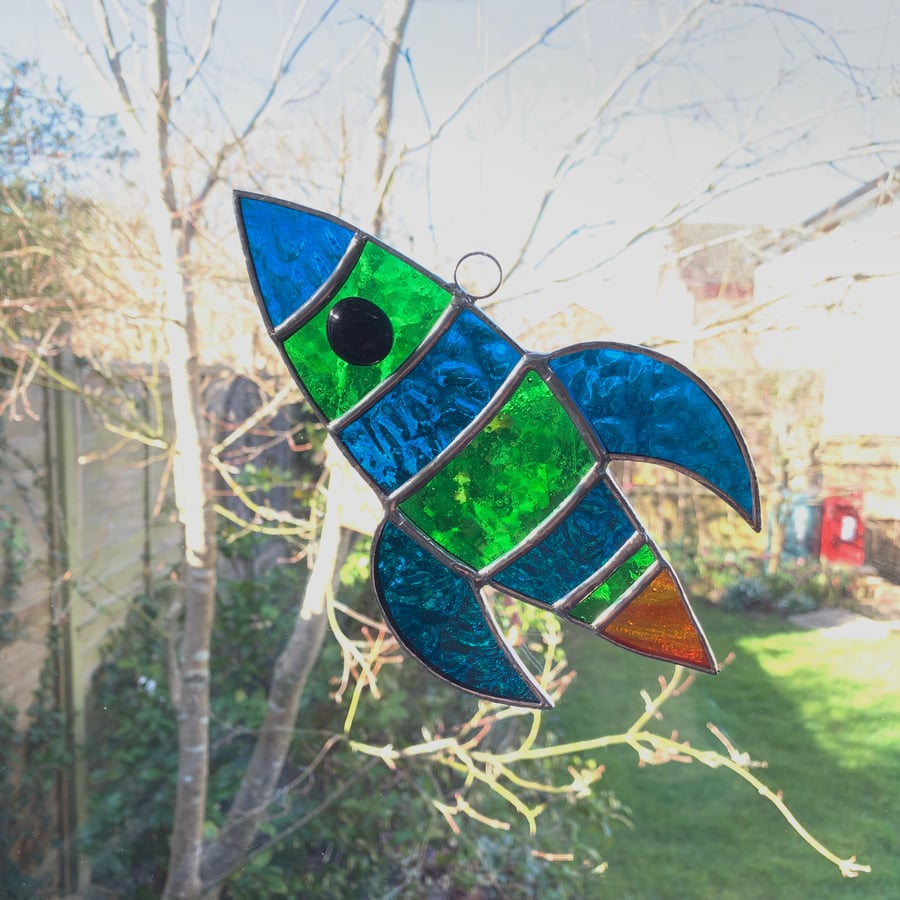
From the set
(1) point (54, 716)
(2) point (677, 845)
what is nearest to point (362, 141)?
(1) point (54, 716)

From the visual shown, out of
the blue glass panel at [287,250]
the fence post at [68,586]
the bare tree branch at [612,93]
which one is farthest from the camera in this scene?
the fence post at [68,586]

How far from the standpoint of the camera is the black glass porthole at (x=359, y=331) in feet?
1.57

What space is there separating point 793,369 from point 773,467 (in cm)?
18

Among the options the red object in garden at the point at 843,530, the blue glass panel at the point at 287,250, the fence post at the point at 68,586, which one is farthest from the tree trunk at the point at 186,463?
the red object in garden at the point at 843,530

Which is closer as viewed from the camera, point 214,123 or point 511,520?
point 511,520

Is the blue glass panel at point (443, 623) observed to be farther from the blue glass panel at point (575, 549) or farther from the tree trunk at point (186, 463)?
the tree trunk at point (186, 463)

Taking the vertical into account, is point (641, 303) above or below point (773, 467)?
above

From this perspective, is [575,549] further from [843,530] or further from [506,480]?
[843,530]

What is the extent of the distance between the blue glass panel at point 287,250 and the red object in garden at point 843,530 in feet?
3.50

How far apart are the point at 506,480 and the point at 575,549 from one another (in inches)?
2.7

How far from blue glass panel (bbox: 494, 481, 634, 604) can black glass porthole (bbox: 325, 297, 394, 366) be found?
0.57 ft

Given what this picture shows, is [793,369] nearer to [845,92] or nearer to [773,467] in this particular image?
[773,467]

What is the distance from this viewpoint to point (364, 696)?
1.74 metres

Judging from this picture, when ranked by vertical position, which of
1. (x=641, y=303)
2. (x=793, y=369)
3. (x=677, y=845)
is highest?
(x=641, y=303)
